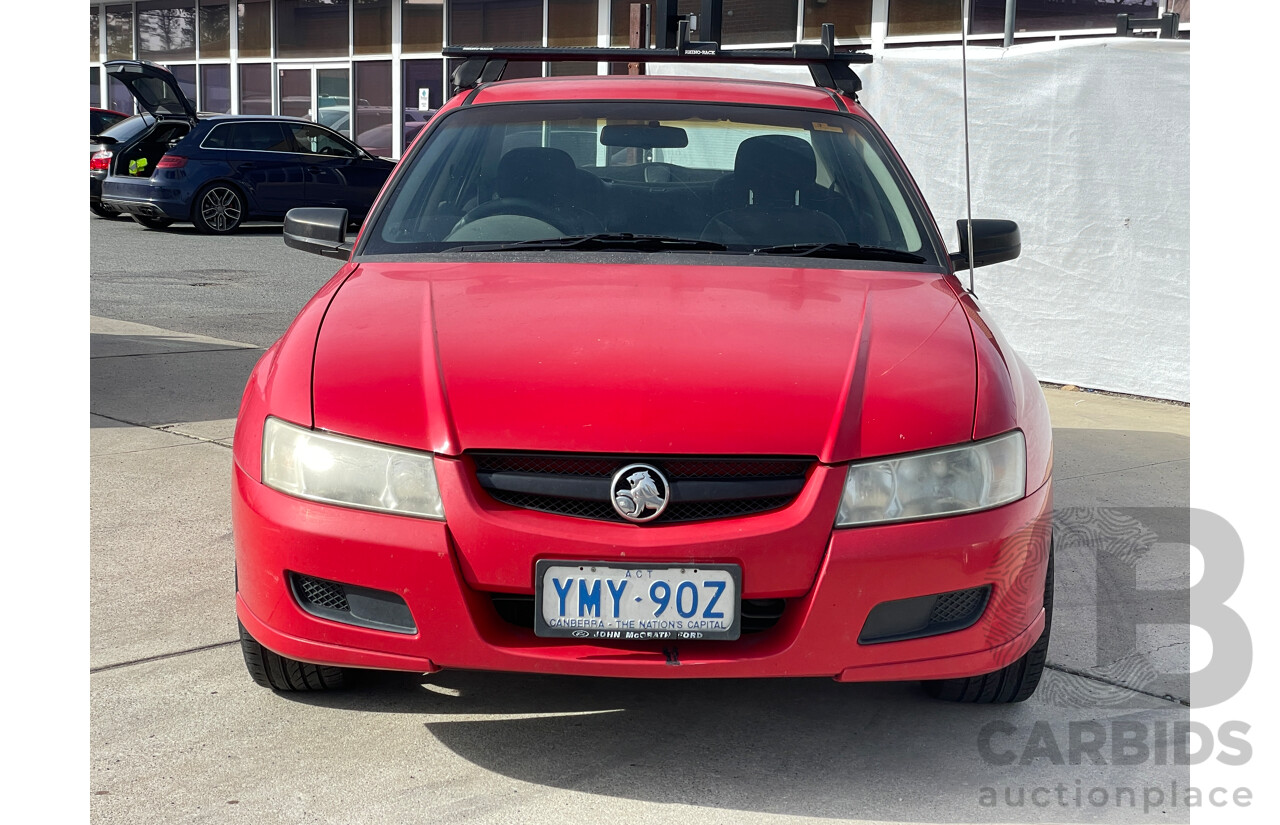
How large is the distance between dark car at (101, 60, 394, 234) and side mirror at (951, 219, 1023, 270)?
46.7ft

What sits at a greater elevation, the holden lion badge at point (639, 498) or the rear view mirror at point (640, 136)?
the rear view mirror at point (640, 136)

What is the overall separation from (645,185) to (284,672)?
1.79 metres

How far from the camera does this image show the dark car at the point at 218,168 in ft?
55.4

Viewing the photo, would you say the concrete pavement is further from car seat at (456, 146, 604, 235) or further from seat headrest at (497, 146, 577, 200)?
seat headrest at (497, 146, 577, 200)

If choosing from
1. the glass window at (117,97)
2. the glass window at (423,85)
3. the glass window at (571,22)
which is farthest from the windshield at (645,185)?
the glass window at (117,97)

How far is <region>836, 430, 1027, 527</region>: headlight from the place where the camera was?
8.85 ft

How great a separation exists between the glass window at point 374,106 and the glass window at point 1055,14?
11.5 metres

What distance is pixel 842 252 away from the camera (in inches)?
148

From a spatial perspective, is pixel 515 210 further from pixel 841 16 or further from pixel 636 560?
pixel 841 16

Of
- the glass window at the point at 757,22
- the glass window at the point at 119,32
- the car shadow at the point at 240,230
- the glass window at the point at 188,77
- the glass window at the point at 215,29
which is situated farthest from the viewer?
the glass window at the point at 119,32

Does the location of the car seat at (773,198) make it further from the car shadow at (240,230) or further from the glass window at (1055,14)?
the car shadow at (240,230)

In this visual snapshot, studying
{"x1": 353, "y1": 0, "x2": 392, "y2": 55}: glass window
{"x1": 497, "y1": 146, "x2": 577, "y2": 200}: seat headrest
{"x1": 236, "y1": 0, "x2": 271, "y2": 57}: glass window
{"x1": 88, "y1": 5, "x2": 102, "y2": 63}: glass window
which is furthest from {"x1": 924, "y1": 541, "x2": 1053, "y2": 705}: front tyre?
{"x1": 88, "y1": 5, "x2": 102, "y2": 63}: glass window

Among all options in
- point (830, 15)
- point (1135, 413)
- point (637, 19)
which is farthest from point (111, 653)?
point (830, 15)
